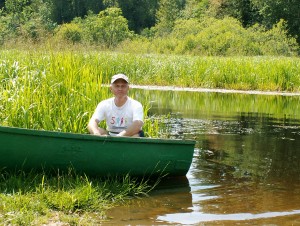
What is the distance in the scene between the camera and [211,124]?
11.8m

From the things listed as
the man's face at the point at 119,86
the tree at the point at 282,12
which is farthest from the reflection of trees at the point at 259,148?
the tree at the point at 282,12

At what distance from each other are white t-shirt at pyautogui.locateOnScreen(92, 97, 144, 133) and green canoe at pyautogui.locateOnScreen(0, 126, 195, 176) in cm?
39

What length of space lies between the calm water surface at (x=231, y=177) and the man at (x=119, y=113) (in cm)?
72

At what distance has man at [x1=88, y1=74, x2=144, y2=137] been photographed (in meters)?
6.19

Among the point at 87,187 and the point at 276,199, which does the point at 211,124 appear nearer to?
the point at 276,199

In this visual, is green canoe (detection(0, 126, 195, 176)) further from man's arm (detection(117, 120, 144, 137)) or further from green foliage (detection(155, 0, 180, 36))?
green foliage (detection(155, 0, 180, 36))

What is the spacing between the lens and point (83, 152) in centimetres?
590

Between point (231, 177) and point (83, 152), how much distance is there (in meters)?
2.01

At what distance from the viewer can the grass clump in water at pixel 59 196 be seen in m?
4.91

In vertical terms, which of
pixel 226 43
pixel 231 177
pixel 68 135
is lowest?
pixel 231 177

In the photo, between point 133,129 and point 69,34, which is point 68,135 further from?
point 69,34

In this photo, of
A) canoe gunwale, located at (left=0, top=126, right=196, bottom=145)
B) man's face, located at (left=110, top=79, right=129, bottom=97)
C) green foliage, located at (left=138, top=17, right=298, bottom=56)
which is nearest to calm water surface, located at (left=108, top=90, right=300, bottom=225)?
canoe gunwale, located at (left=0, top=126, right=196, bottom=145)

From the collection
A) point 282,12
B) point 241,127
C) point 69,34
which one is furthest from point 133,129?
point 282,12

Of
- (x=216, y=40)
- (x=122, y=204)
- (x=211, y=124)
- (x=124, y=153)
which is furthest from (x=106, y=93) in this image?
(x=216, y=40)
